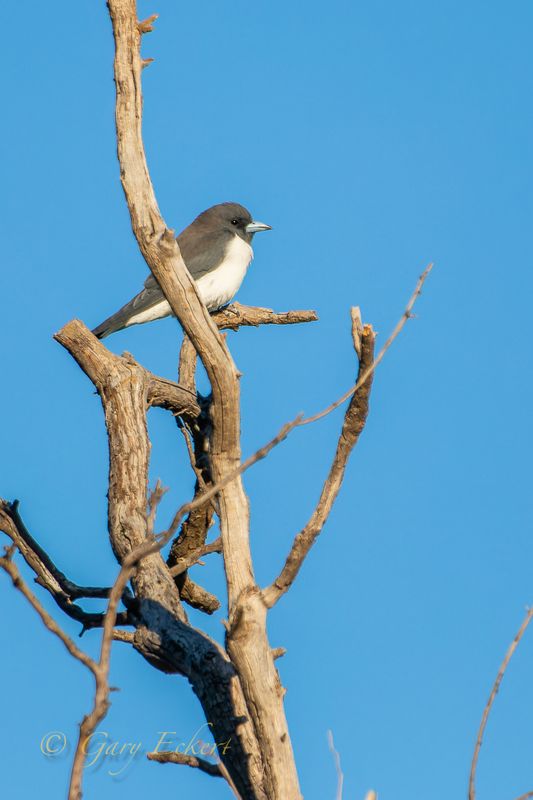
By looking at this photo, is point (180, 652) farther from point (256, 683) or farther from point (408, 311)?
point (408, 311)

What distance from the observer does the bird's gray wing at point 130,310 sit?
9.48m

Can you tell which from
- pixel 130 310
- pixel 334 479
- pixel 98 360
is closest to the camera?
pixel 334 479

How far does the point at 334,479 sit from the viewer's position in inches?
150

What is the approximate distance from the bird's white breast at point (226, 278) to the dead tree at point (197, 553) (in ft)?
12.2

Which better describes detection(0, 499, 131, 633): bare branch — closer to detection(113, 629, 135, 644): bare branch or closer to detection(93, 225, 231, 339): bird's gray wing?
detection(113, 629, 135, 644): bare branch

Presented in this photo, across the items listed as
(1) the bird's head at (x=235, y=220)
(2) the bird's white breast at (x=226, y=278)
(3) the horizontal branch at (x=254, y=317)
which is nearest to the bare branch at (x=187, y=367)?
(3) the horizontal branch at (x=254, y=317)

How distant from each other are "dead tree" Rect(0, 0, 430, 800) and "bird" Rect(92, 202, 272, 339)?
11.4 ft

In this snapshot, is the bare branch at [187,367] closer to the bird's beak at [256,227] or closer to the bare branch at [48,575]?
the bare branch at [48,575]

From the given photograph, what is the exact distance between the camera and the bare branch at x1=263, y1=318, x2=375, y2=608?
3633mm

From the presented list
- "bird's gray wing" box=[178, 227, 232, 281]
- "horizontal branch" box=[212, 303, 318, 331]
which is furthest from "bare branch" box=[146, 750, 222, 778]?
"bird's gray wing" box=[178, 227, 232, 281]

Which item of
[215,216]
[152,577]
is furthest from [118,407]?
[215,216]

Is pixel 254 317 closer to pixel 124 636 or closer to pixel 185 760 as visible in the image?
pixel 124 636

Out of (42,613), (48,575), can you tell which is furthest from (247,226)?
(42,613)

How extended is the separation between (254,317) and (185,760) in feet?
15.0
